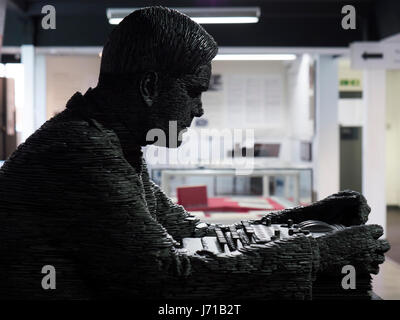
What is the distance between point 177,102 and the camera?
1.56 meters

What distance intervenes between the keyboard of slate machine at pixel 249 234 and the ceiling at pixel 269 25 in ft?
11.4

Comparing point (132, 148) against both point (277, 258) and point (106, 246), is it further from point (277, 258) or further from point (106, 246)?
point (277, 258)

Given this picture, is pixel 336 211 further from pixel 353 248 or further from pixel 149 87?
pixel 149 87

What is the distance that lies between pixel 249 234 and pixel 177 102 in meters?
0.45

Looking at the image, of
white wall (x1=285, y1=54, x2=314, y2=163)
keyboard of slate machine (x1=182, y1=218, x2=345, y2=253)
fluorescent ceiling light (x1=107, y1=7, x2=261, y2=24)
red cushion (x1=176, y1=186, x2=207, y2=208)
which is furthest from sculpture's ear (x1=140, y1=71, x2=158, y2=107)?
white wall (x1=285, y1=54, x2=314, y2=163)

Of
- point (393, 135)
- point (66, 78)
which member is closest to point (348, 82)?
point (393, 135)

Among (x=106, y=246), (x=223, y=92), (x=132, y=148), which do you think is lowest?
(x=106, y=246)

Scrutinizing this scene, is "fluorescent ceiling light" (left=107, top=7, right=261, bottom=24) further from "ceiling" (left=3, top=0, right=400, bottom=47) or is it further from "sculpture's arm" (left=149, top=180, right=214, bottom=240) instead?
"sculpture's arm" (left=149, top=180, right=214, bottom=240)

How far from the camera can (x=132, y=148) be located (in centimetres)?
160

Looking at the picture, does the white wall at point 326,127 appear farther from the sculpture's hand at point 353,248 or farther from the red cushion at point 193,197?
the sculpture's hand at point 353,248

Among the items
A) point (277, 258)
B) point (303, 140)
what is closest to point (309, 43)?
point (303, 140)

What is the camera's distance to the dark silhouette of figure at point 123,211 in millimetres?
1399

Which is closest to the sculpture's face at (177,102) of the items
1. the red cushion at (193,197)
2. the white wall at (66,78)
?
the white wall at (66,78)
